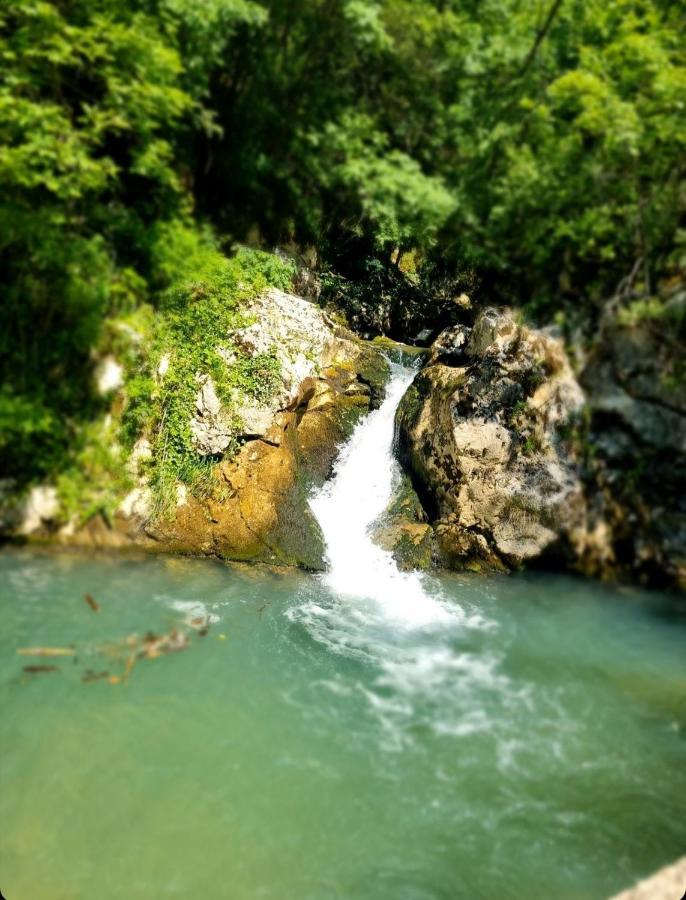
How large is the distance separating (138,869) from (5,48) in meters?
6.74

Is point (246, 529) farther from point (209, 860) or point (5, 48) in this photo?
point (5, 48)

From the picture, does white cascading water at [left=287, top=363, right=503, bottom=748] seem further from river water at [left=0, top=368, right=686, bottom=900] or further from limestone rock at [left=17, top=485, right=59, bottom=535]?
limestone rock at [left=17, top=485, right=59, bottom=535]

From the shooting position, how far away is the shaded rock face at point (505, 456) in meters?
7.49

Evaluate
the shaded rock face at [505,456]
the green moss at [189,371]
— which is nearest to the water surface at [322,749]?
the shaded rock face at [505,456]

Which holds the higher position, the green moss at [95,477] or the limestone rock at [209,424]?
the limestone rock at [209,424]

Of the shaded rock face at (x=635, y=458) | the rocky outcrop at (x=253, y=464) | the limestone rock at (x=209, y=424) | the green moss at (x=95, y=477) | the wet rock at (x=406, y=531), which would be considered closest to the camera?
the green moss at (x=95, y=477)

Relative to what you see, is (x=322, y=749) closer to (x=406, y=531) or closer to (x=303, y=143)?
(x=406, y=531)

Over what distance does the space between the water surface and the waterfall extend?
565 mm

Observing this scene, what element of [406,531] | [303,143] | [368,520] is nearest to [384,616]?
[406,531]

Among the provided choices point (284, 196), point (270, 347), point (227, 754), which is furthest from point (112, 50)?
point (227, 754)

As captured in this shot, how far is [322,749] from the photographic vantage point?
446cm

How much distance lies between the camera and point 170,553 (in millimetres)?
7066

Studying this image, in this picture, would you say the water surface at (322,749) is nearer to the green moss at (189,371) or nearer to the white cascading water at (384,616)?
the white cascading water at (384,616)

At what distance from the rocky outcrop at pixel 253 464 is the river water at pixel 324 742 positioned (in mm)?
446
